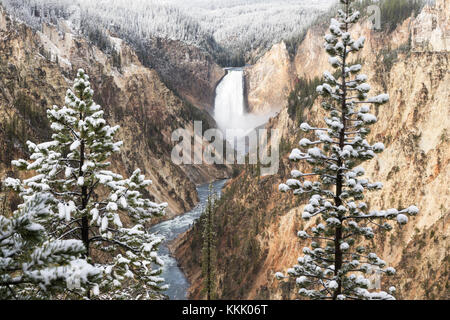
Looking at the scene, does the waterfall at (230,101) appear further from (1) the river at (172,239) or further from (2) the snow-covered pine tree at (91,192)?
(2) the snow-covered pine tree at (91,192)

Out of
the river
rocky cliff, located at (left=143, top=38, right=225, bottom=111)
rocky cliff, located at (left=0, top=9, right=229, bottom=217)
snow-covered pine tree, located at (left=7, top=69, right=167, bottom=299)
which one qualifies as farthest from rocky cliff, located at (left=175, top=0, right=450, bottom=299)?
rocky cliff, located at (left=143, top=38, right=225, bottom=111)

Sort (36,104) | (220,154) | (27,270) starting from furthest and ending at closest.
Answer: (220,154)
(36,104)
(27,270)

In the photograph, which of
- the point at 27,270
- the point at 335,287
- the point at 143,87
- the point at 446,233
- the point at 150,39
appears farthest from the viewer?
the point at 150,39

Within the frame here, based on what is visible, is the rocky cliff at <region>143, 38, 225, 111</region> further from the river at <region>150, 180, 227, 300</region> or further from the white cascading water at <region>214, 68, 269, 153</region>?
the river at <region>150, 180, 227, 300</region>

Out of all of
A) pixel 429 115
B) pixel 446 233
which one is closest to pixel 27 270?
pixel 446 233

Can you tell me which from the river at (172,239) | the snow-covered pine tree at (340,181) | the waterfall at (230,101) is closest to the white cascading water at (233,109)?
the waterfall at (230,101)

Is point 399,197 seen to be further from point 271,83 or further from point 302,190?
point 271,83

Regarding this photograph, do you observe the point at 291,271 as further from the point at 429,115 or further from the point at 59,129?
the point at 429,115
